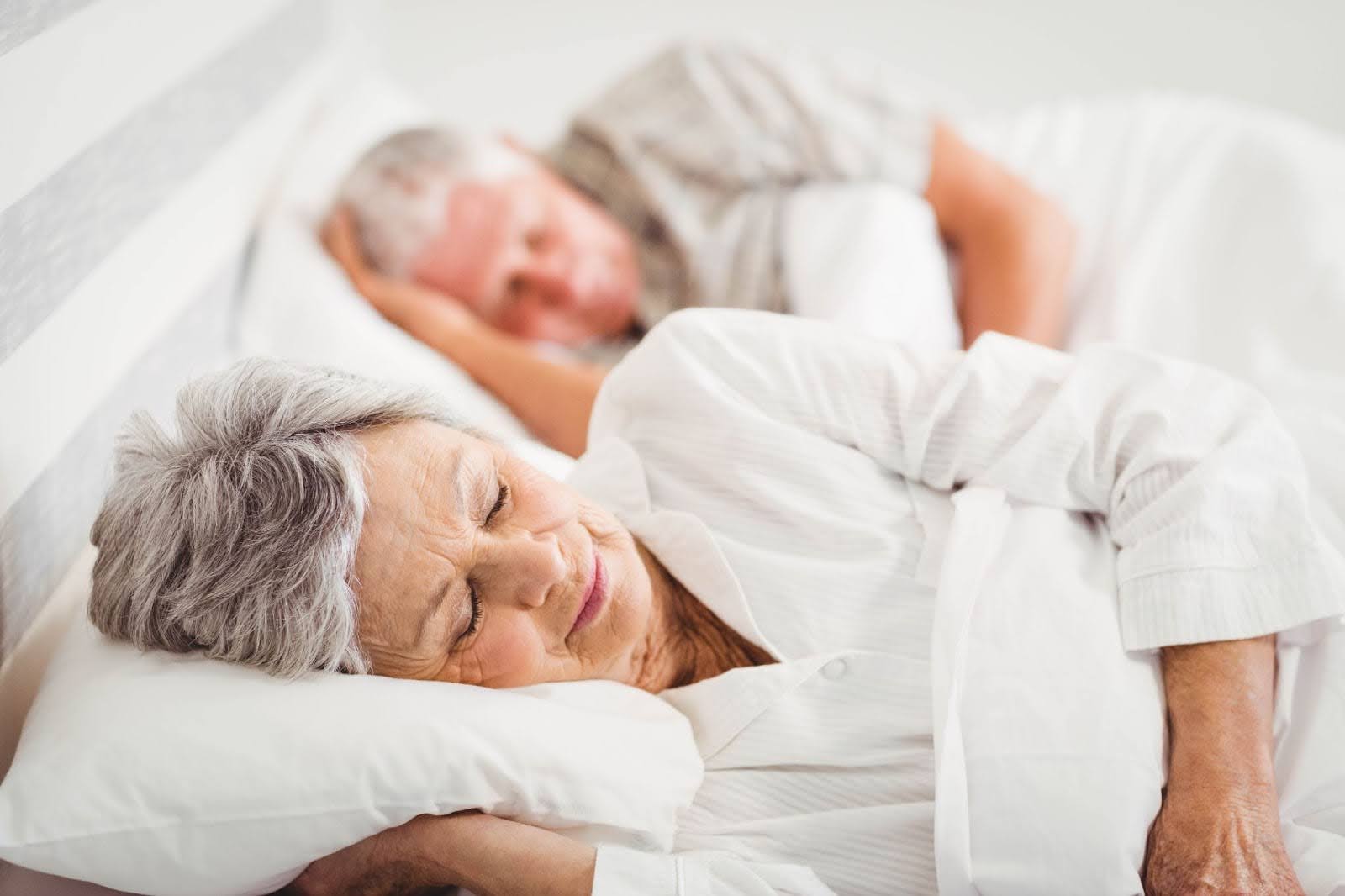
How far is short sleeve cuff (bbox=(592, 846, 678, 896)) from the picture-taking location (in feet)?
3.36

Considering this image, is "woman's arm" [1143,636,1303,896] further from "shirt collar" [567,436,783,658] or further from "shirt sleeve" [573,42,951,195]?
"shirt sleeve" [573,42,951,195]

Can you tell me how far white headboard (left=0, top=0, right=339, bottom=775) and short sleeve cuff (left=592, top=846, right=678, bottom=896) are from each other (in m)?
0.63

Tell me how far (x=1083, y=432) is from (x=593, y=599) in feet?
1.78

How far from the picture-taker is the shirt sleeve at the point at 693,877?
3.38 feet

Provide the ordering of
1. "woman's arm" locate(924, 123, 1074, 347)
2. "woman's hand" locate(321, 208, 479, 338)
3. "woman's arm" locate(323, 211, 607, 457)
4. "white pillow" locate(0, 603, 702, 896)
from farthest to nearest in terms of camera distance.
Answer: "woman's hand" locate(321, 208, 479, 338), "woman's arm" locate(924, 123, 1074, 347), "woman's arm" locate(323, 211, 607, 457), "white pillow" locate(0, 603, 702, 896)

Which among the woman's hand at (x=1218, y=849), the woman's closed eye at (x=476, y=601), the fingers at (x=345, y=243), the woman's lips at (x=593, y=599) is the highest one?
the fingers at (x=345, y=243)

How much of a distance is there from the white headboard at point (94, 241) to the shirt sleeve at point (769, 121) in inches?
30.5

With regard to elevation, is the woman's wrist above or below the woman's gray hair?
below

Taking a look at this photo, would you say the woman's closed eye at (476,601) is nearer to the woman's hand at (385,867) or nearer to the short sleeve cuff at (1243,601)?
the woman's hand at (385,867)

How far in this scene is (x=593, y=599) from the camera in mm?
1176

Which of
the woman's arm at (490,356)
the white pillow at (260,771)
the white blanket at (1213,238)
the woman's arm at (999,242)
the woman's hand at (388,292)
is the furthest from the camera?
the woman's hand at (388,292)

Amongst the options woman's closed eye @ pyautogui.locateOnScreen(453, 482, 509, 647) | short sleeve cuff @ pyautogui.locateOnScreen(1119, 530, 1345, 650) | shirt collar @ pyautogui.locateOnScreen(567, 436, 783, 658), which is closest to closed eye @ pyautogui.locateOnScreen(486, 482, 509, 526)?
woman's closed eye @ pyautogui.locateOnScreen(453, 482, 509, 647)

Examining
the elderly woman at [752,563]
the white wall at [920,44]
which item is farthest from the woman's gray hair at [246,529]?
the white wall at [920,44]

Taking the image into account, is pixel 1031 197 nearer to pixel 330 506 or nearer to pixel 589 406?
pixel 589 406
